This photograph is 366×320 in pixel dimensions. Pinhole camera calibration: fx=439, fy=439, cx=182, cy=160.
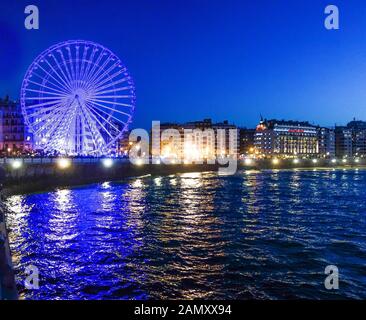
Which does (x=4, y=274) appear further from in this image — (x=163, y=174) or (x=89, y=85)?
(x=163, y=174)

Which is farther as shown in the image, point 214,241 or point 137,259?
point 214,241

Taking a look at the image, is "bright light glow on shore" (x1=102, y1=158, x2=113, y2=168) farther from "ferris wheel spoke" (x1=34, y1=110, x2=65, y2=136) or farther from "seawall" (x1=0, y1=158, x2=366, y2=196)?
"ferris wheel spoke" (x1=34, y1=110, x2=65, y2=136)

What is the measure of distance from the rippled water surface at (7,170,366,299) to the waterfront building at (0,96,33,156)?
78524 millimetres

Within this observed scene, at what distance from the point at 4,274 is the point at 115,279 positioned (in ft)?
15.9

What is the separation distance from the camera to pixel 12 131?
114 meters

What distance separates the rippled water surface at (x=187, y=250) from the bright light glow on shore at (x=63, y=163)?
90.0 feet

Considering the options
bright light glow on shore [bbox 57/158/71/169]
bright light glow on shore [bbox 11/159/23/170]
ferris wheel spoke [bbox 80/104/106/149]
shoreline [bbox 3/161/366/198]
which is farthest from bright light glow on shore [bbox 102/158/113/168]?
bright light glow on shore [bbox 11/159/23/170]

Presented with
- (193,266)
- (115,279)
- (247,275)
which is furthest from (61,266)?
(247,275)

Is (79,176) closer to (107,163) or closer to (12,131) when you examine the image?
(107,163)

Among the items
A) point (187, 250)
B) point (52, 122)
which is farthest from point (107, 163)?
point (187, 250)

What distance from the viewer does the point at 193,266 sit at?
18.2 meters

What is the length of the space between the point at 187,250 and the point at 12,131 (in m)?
103

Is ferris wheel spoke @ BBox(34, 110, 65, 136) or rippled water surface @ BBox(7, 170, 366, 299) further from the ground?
ferris wheel spoke @ BBox(34, 110, 65, 136)

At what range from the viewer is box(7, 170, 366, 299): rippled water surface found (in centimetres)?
1535
